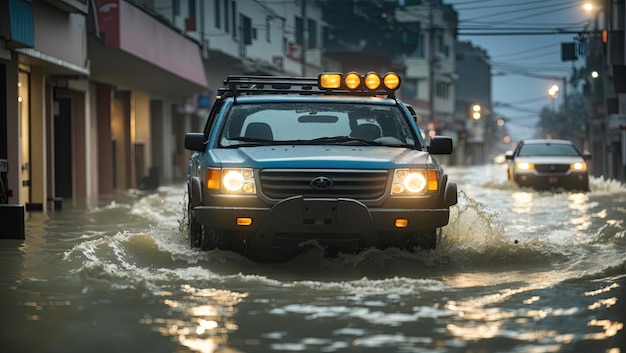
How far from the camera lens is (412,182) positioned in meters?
10.4

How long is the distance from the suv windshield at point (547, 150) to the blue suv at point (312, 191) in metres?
19.5

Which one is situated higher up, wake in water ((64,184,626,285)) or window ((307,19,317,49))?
window ((307,19,317,49))

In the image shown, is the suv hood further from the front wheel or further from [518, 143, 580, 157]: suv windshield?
[518, 143, 580, 157]: suv windshield

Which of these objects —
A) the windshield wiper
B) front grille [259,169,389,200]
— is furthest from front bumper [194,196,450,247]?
the windshield wiper

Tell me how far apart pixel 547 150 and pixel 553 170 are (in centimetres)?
182

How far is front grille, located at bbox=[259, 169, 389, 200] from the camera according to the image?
33.6 feet

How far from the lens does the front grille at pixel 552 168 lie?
1142 inches

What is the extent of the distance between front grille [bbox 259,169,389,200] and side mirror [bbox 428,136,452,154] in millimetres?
1294

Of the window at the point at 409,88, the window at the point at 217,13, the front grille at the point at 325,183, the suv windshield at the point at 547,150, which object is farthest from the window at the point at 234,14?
the window at the point at 409,88

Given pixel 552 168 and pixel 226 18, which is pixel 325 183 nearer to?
pixel 552 168

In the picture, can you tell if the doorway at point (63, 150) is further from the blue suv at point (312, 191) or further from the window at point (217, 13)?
the window at point (217, 13)

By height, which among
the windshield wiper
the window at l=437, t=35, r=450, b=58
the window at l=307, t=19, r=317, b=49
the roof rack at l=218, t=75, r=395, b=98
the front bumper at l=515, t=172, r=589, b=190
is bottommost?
the front bumper at l=515, t=172, r=589, b=190

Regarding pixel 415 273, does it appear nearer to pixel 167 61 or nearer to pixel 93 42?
pixel 93 42

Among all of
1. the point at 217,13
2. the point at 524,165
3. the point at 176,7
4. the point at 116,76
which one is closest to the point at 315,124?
the point at 524,165
